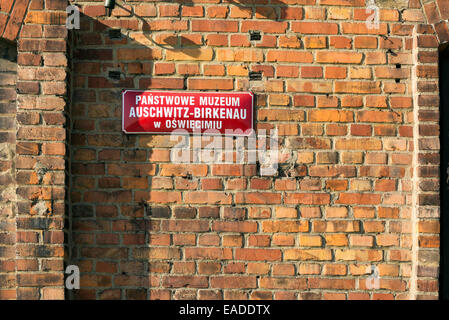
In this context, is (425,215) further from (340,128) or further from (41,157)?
(41,157)

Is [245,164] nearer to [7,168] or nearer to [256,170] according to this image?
[256,170]

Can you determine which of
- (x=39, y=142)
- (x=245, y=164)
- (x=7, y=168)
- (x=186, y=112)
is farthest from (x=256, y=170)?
(x=7, y=168)

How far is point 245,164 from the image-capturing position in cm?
322

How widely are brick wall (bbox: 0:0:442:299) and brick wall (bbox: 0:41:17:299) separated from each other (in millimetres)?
158

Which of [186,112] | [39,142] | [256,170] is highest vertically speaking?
[186,112]

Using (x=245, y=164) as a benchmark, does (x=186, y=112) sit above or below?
above

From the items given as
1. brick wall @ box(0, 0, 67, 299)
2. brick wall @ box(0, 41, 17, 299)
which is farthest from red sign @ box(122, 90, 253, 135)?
brick wall @ box(0, 41, 17, 299)

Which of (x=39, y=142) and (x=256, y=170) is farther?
(x=256, y=170)

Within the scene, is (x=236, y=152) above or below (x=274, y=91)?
below

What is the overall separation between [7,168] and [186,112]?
1.16 meters
